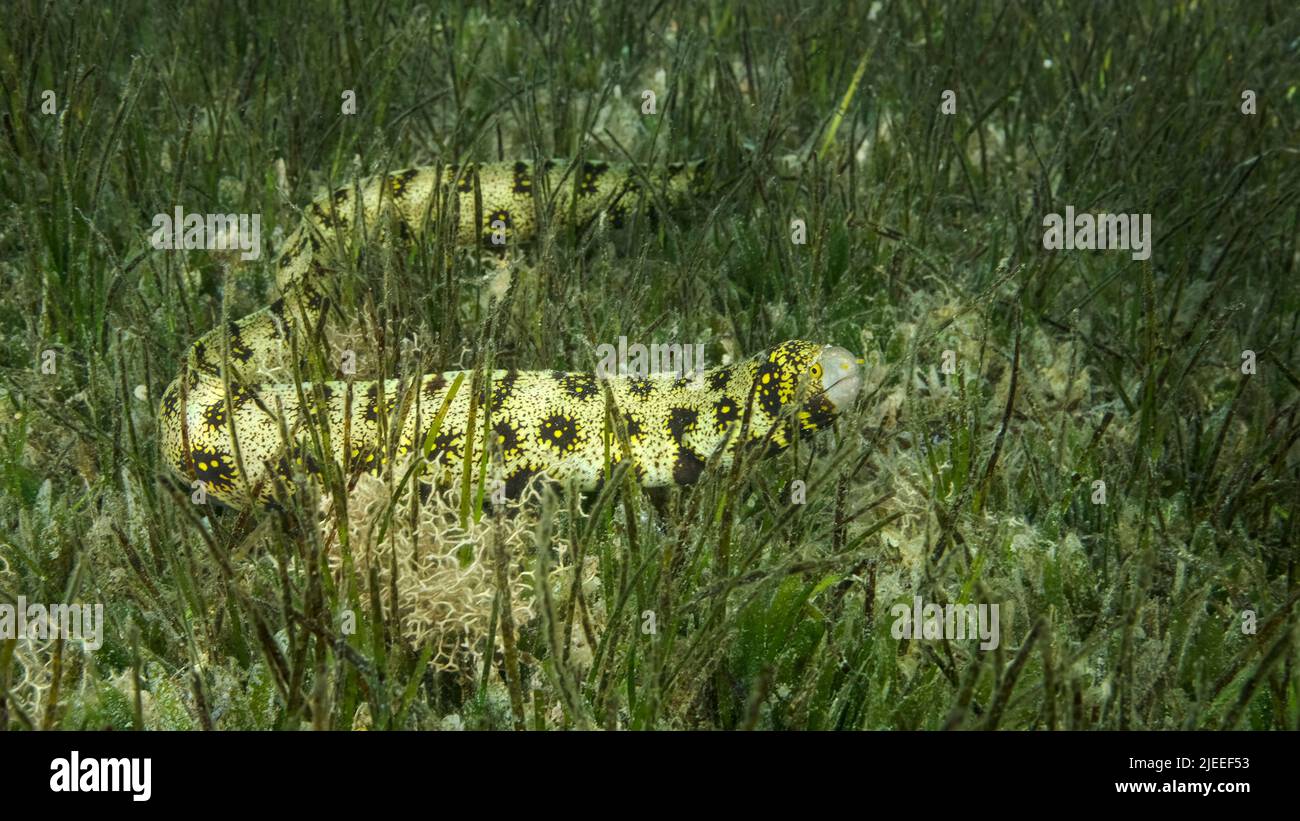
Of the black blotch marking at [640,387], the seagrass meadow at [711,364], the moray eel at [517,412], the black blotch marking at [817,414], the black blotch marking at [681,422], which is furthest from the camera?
the black blotch marking at [640,387]

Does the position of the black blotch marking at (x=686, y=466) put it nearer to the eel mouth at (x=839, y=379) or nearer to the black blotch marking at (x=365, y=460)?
the eel mouth at (x=839, y=379)

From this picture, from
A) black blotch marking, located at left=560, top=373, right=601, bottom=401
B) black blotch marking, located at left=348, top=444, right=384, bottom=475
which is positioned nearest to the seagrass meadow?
black blotch marking, located at left=348, top=444, right=384, bottom=475

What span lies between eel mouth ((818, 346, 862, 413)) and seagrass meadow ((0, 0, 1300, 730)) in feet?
0.53

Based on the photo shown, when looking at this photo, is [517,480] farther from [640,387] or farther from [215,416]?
[215,416]

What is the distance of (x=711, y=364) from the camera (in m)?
4.65

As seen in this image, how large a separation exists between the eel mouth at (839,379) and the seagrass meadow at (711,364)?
0.53 feet

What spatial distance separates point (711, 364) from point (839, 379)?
897 millimetres

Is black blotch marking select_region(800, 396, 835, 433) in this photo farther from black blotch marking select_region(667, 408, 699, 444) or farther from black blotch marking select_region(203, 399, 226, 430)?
black blotch marking select_region(203, 399, 226, 430)

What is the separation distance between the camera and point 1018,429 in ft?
13.9

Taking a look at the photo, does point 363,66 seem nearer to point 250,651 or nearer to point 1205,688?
point 250,651

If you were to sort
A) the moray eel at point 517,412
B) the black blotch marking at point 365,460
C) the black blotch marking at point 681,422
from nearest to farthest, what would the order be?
the black blotch marking at point 365,460 < the moray eel at point 517,412 < the black blotch marking at point 681,422

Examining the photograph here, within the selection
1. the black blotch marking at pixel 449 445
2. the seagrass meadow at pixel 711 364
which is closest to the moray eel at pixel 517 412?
the black blotch marking at pixel 449 445

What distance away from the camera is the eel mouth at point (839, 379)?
388cm

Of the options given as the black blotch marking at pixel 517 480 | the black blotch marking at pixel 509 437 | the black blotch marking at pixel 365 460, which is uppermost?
the black blotch marking at pixel 509 437
